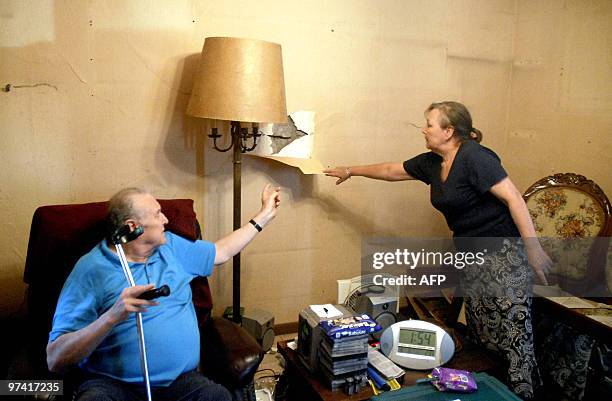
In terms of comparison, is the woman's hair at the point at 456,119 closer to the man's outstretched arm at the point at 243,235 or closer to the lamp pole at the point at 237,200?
the man's outstretched arm at the point at 243,235

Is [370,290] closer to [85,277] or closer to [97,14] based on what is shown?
[85,277]

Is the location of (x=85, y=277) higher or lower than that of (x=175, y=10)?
lower

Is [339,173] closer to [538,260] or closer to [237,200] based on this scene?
[237,200]

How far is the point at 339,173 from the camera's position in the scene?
2.57 metres

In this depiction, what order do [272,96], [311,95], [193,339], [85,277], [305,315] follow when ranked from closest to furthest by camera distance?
[85,277] → [193,339] → [305,315] → [272,96] → [311,95]

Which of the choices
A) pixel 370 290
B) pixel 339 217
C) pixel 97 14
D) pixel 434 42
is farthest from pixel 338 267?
pixel 97 14

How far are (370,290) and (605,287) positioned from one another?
110cm

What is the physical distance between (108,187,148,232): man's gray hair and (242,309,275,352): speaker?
103 cm

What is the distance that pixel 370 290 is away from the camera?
2.24 m

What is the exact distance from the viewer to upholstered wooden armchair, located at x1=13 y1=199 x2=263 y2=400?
1671 millimetres

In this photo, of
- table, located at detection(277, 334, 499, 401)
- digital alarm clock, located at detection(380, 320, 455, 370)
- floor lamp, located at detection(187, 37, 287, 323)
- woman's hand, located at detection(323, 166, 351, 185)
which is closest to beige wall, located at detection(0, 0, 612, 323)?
woman's hand, located at detection(323, 166, 351, 185)

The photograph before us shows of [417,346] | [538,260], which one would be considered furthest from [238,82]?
[538,260]

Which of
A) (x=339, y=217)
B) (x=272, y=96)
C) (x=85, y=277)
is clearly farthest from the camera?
(x=339, y=217)

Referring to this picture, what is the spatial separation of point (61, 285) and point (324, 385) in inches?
38.9
